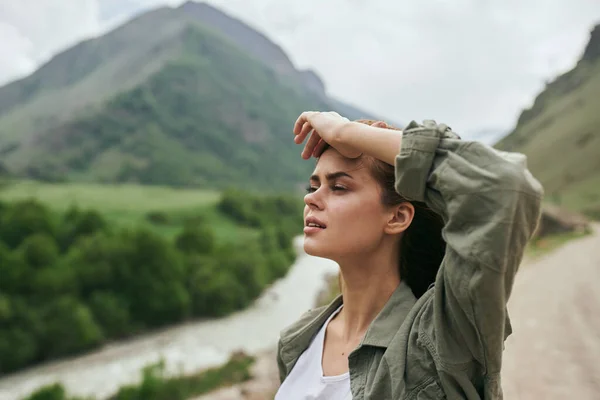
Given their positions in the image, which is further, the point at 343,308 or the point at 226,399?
the point at 226,399

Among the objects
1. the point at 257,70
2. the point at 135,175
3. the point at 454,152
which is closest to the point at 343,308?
the point at 454,152

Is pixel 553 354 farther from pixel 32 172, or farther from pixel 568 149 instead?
pixel 32 172

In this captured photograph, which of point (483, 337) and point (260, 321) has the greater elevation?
point (260, 321)

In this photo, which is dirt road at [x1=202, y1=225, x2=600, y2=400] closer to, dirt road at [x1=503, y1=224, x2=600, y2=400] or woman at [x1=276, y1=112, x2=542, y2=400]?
dirt road at [x1=503, y1=224, x2=600, y2=400]

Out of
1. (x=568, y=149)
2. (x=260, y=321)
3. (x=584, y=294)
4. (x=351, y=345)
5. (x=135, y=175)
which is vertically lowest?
(x=351, y=345)

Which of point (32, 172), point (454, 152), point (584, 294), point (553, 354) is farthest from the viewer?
point (32, 172)

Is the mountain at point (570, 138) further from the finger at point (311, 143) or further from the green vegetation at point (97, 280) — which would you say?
the finger at point (311, 143)

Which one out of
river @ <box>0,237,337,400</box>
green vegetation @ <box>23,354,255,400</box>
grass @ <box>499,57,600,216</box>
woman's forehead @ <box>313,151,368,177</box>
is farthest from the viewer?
grass @ <box>499,57,600,216</box>

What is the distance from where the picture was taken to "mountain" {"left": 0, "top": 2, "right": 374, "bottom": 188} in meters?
103

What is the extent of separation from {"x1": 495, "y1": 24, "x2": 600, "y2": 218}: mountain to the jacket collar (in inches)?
1374

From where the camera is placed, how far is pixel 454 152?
A: 5.41 feet

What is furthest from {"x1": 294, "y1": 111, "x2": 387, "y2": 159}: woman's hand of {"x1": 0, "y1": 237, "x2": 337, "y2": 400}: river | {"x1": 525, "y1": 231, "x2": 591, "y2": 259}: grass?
{"x1": 0, "y1": 237, "x2": 337, "y2": 400}: river

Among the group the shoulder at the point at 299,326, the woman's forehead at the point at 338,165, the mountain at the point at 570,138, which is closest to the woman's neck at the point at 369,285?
the shoulder at the point at 299,326

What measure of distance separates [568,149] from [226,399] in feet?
139
